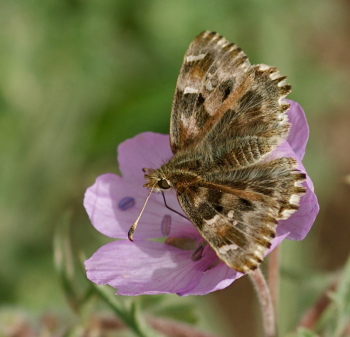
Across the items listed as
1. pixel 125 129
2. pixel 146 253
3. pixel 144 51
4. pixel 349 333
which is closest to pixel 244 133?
pixel 146 253

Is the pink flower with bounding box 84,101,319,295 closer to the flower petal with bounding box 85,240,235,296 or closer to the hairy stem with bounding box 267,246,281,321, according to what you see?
the flower petal with bounding box 85,240,235,296

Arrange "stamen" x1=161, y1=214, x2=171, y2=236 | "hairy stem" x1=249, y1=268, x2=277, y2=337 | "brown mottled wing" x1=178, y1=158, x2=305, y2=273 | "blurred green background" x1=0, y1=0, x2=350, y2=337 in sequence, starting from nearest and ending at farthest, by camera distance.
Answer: "brown mottled wing" x1=178, y1=158, x2=305, y2=273, "hairy stem" x1=249, y1=268, x2=277, y2=337, "stamen" x1=161, y1=214, x2=171, y2=236, "blurred green background" x1=0, y1=0, x2=350, y2=337

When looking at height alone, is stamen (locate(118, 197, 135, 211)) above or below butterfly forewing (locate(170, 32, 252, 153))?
below

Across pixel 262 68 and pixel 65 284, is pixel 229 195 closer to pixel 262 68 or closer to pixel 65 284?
pixel 262 68

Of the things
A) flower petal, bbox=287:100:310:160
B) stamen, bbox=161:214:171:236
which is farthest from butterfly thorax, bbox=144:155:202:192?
flower petal, bbox=287:100:310:160

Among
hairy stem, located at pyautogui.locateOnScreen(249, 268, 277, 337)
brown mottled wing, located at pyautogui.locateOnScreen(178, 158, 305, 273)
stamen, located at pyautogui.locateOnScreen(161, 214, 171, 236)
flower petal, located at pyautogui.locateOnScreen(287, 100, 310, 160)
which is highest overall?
flower petal, located at pyautogui.locateOnScreen(287, 100, 310, 160)

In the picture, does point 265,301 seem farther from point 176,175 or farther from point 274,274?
point 176,175

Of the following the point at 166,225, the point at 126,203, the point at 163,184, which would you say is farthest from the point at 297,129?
the point at 126,203
